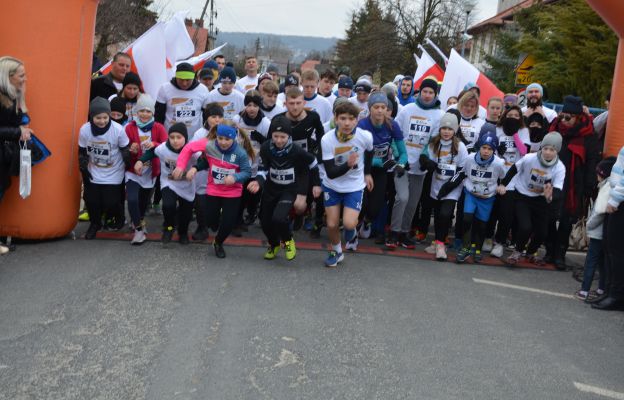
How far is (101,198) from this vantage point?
24.3ft

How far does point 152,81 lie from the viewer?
905cm

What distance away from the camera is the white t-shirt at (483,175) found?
7766 mm

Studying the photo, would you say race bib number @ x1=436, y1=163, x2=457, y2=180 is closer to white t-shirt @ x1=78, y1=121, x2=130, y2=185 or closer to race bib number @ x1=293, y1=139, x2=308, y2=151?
race bib number @ x1=293, y1=139, x2=308, y2=151

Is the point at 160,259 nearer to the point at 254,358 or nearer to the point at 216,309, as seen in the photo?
the point at 216,309

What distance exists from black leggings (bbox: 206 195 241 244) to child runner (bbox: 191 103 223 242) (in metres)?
0.09

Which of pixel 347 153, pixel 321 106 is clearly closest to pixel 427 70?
pixel 321 106

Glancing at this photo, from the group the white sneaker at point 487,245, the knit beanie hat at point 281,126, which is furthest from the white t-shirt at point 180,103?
the white sneaker at point 487,245

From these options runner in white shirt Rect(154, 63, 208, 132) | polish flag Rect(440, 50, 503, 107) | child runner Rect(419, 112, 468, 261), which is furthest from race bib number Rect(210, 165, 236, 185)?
polish flag Rect(440, 50, 503, 107)

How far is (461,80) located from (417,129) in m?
2.45

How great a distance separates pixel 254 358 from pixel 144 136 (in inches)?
155

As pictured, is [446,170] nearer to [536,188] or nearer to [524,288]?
[536,188]

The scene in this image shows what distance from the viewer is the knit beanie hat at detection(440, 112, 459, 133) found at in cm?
767

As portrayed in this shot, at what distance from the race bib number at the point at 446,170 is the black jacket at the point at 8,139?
4953mm

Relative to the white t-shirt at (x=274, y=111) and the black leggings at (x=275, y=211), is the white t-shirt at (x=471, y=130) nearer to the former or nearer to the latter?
the white t-shirt at (x=274, y=111)
